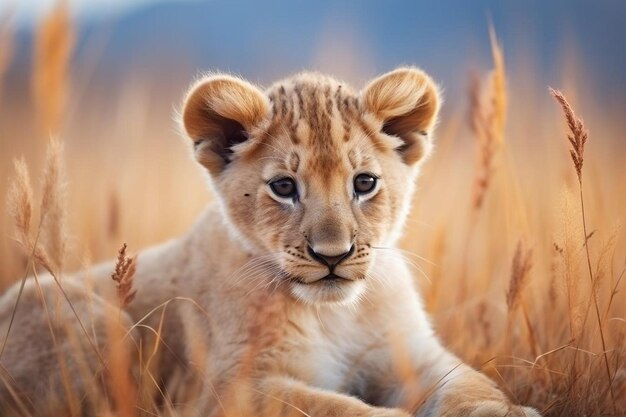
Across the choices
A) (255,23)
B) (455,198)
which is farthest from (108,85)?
(455,198)

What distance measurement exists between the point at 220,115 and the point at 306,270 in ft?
2.79

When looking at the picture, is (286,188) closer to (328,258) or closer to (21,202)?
(328,258)

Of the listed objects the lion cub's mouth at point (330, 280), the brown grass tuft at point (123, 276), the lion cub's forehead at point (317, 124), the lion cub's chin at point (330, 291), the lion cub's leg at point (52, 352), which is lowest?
the lion cub's leg at point (52, 352)

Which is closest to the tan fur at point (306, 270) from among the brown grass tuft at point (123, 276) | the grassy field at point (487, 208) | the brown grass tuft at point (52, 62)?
the grassy field at point (487, 208)

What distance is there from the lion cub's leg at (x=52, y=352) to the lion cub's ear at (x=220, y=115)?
795mm

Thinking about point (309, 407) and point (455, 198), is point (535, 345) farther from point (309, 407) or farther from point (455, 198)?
point (455, 198)

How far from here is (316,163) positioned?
3438 mm

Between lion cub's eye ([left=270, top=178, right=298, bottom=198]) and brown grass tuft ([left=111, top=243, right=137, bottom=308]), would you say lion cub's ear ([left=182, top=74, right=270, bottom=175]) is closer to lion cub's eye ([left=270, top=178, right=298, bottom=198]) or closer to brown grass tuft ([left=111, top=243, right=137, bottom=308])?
lion cub's eye ([left=270, top=178, right=298, bottom=198])

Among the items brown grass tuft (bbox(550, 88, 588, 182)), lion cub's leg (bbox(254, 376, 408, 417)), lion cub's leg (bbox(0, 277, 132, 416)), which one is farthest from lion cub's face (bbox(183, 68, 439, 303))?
brown grass tuft (bbox(550, 88, 588, 182))

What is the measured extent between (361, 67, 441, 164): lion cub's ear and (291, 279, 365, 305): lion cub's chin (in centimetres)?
80

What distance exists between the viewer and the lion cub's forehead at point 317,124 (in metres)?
3.47

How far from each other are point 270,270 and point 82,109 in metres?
4.55

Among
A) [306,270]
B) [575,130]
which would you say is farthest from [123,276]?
[575,130]

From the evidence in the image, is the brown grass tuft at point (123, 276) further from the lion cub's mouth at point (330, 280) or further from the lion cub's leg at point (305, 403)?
the lion cub's mouth at point (330, 280)
